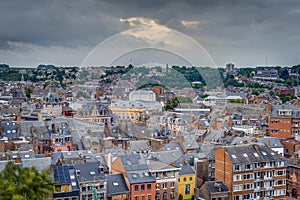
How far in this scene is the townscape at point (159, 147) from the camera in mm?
23031

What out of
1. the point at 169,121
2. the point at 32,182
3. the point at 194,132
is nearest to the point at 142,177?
the point at 32,182

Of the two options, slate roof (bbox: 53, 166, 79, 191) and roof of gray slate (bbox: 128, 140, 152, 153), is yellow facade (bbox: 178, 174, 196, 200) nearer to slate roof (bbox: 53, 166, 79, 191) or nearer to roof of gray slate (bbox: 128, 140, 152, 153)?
roof of gray slate (bbox: 128, 140, 152, 153)

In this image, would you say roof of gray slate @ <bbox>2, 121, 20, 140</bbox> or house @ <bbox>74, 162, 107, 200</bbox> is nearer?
house @ <bbox>74, 162, 107, 200</bbox>

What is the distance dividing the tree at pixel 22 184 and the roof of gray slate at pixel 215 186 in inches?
467

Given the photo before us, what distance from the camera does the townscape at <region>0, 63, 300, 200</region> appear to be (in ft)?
75.6

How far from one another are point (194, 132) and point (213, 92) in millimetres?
12042

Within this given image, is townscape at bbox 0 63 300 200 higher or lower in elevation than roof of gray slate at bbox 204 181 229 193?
higher

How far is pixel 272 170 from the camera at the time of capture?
86.1 feet

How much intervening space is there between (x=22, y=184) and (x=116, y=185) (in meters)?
9.24

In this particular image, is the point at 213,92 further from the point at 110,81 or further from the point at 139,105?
the point at 110,81

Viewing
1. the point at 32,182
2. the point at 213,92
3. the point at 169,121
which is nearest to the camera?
the point at 32,182

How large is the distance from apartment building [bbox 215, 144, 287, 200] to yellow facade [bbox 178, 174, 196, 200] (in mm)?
1528

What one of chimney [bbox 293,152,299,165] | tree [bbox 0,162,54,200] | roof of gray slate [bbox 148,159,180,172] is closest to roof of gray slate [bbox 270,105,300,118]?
chimney [bbox 293,152,299,165]

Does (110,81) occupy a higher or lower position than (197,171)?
higher
